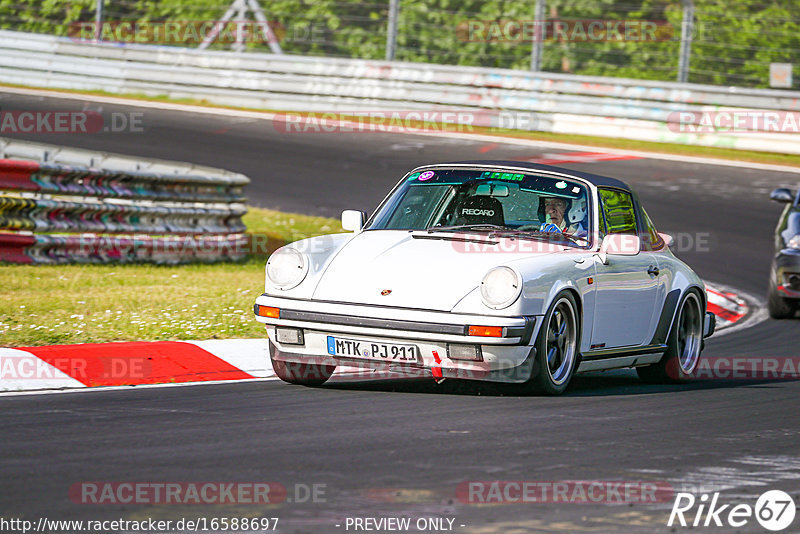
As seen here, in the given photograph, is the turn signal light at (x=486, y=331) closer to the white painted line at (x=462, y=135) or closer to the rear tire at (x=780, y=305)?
the rear tire at (x=780, y=305)

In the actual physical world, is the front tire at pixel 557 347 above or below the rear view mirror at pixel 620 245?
below

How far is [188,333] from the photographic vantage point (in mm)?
8891

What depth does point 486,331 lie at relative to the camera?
22.6 feet

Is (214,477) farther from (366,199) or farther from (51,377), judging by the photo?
(366,199)

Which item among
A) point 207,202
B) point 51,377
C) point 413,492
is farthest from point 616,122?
point 413,492

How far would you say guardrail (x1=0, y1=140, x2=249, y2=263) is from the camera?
37.8ft

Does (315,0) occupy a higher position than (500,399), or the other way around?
(315,0)

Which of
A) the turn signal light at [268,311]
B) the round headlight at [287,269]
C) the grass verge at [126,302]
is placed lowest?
the grass verge at [126,302]

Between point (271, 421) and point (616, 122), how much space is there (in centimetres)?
1734

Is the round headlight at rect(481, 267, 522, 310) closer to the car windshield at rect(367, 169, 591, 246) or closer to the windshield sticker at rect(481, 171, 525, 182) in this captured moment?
the car windshield at rect(367, 169, 591, 246)

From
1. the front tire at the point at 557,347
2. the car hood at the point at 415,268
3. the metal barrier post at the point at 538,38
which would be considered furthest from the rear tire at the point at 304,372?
the metal barrier post at the point at 538,38

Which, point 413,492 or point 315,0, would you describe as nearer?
point 413,492

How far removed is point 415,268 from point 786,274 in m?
5.88

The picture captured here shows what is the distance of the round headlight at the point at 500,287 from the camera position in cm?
695
